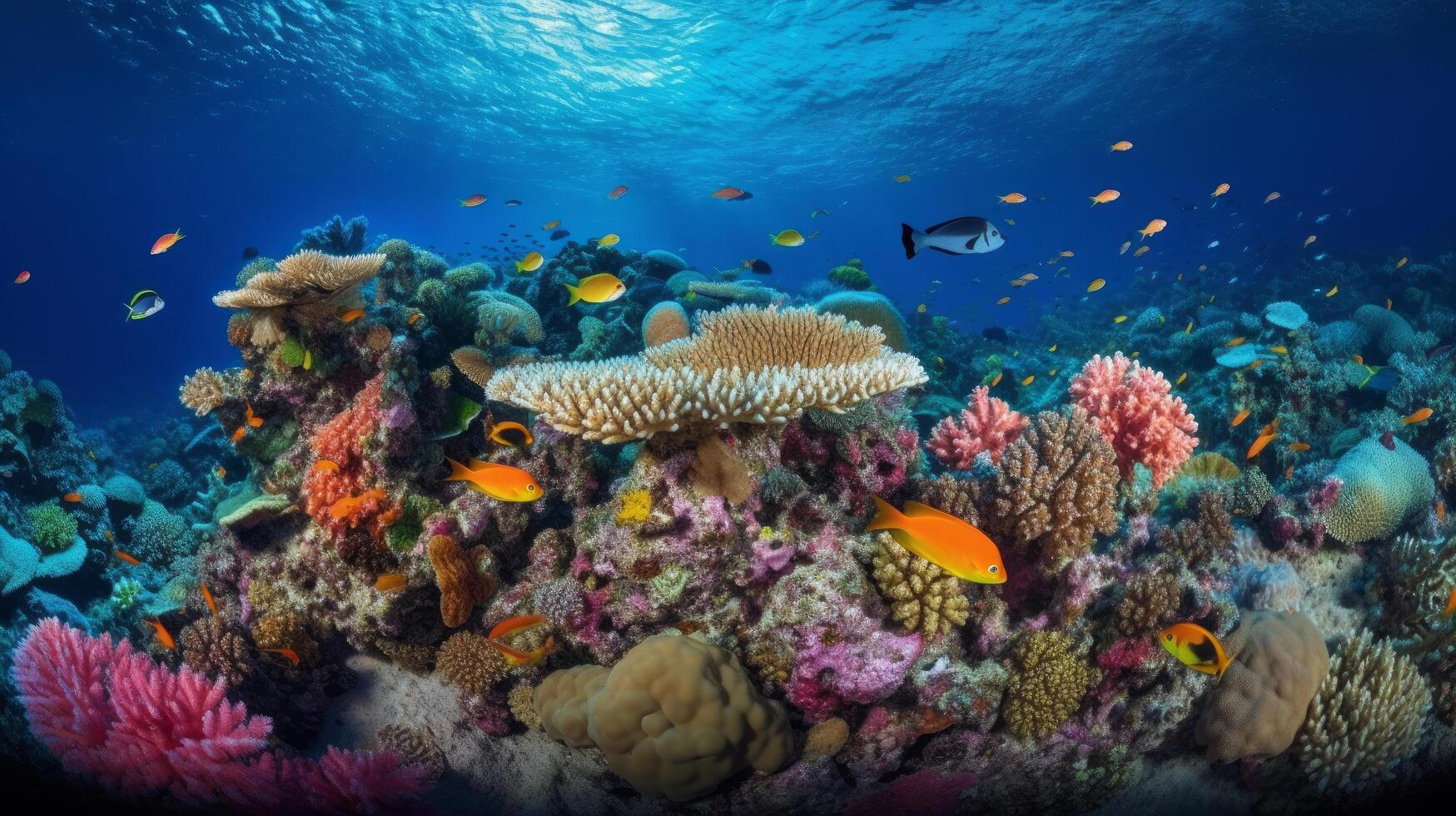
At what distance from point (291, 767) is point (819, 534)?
331cm

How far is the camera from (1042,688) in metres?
3.47

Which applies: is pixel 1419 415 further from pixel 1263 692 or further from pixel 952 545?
pixel 952 545

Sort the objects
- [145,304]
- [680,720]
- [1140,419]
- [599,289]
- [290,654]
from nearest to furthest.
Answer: [680,720] < [290,654] < [1140,419] < [599,289] < [145,304]

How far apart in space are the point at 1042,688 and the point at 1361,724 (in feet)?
8.06

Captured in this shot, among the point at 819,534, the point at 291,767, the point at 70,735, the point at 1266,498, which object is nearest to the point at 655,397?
the point at 819,534

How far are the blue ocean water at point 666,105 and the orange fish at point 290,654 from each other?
22.0 m

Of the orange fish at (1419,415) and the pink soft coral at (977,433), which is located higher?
the pink soft coral at (977,433)

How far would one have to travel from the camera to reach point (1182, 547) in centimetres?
457

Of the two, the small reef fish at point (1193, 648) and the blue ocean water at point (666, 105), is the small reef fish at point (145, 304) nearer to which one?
the small reef fish at point (1193, 648)

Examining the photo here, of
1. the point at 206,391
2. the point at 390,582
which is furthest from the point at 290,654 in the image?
the point at 206,391

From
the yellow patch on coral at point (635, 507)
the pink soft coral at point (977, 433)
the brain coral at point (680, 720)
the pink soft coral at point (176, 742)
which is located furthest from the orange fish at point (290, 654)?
the pink soft coral at point (977, 433)

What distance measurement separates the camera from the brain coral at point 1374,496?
16.8 ft

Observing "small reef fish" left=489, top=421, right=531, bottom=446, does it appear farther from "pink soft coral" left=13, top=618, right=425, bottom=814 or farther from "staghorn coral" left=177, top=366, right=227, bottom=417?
"staghorn coral" left=177, top=366, right=227, bottom=417

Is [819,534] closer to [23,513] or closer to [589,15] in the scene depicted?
[23,513]
